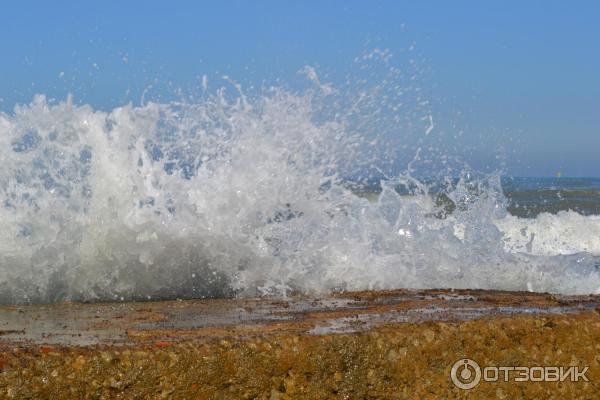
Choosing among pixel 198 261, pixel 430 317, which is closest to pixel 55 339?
pixel 430 317

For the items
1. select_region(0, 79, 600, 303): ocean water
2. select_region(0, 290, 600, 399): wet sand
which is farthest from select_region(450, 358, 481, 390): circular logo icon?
select_region(0, 79, 600, 303): ocean water

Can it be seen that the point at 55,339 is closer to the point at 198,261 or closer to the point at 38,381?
the point at 38,381

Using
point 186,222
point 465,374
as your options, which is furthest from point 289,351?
point 186,222

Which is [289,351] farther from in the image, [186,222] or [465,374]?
[186,222]

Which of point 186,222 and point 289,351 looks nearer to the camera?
point 289,351

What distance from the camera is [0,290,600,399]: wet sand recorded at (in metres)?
2.12

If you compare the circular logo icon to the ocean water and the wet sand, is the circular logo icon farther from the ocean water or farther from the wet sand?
the ocean water

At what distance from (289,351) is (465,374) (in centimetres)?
57

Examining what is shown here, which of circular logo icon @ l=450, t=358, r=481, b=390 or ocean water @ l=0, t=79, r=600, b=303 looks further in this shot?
ocean water @ l=0, t=79, r=600, b=303

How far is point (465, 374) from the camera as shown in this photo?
248 cm

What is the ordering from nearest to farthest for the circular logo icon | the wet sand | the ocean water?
the wet sand, the circular logo icon, the ocean water

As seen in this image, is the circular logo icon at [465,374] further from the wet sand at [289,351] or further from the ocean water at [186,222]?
the ocean water at [186,222]

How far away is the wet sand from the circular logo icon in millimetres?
18

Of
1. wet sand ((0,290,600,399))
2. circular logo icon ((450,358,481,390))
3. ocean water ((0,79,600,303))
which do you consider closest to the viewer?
wet sand ((0,290,600,399))
